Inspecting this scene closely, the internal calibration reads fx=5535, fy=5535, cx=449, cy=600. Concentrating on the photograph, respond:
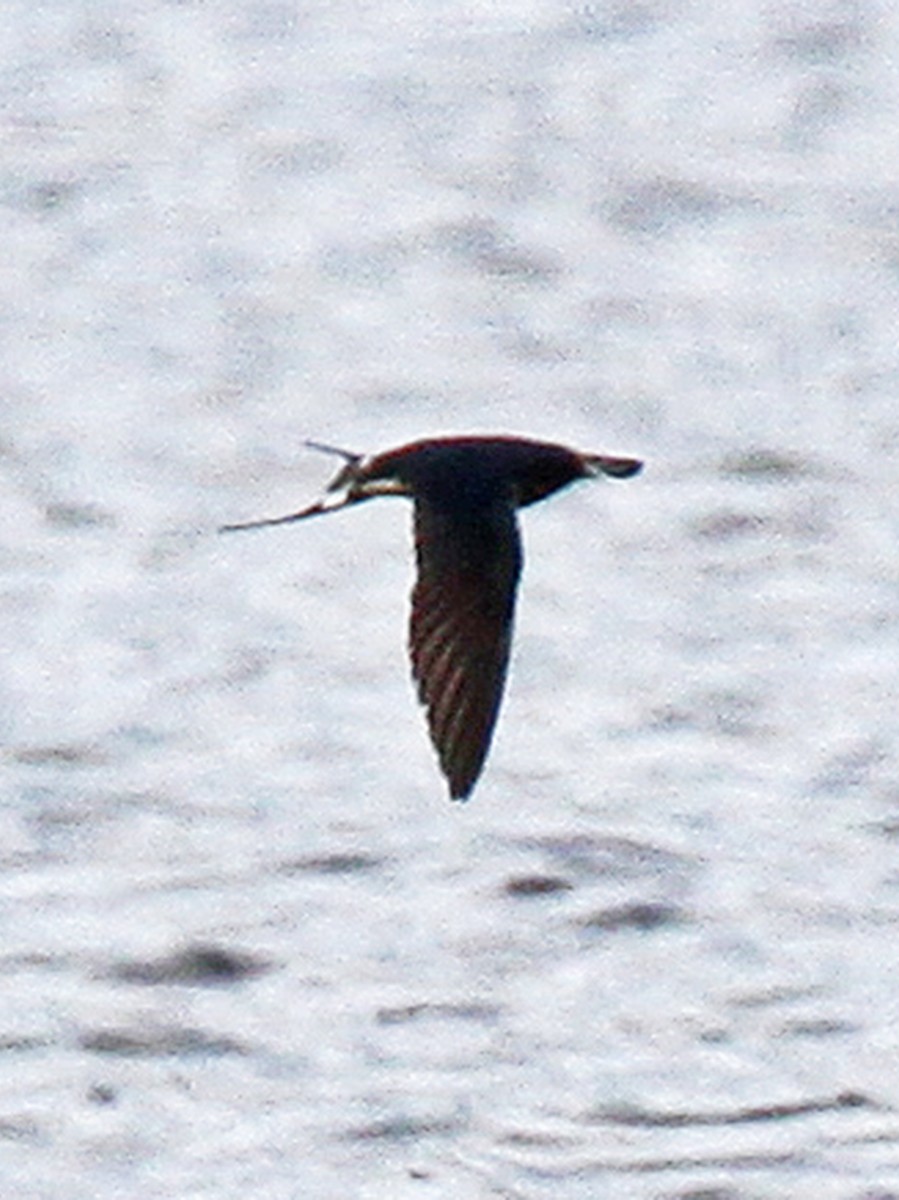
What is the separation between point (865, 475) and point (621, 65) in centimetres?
211

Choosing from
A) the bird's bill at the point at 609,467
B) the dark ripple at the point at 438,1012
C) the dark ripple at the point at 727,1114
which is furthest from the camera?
the dark ripple at the point at 438,1012

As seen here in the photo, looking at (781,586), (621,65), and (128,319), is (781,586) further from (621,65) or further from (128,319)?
(621,65)

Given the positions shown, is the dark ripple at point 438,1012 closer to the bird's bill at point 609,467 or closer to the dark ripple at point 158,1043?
the dark ripple at point 158,1043

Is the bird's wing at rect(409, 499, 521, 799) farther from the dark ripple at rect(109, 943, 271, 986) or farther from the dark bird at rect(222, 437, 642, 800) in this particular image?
the dark ripple at rect(109, 943, 271, 986)

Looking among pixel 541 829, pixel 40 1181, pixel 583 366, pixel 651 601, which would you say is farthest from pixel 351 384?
pixel 40 1181

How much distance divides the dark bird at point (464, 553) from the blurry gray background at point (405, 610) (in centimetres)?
141

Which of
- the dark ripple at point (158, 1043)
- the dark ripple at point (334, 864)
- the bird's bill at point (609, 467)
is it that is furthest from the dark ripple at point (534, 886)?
the bird's bill at point (609, 467)

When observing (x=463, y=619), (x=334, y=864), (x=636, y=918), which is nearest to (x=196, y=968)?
(x=334, y=864)

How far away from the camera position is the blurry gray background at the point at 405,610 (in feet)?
18.7

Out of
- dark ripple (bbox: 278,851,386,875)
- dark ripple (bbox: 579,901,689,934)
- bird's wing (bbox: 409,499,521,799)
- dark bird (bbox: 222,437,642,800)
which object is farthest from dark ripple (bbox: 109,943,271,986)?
bird's wing (bbox: 409,499,521,799)

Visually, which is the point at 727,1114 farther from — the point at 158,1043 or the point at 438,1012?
the point at 158,1043

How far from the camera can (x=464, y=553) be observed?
4.04 meters

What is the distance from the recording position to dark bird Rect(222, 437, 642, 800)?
395cm

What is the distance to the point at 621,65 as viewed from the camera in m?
9.66
